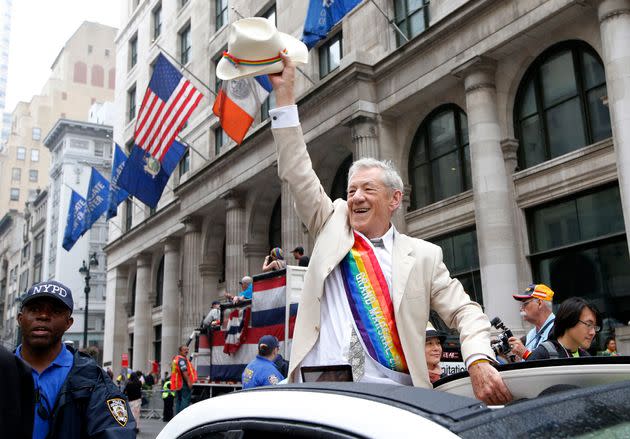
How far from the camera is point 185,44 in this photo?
35.6 metres

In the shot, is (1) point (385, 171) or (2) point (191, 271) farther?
(2) point (191, 271)

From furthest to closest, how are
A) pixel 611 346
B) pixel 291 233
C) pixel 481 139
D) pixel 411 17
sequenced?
pixel 291 233, pixel 411 17, pixel 481 139, pixel 611 346

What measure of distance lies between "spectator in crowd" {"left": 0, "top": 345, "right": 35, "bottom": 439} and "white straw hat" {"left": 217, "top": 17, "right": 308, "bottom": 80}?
1.78m

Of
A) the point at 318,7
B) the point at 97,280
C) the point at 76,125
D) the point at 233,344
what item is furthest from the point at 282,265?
the point at 76,125

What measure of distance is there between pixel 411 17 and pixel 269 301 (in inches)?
495

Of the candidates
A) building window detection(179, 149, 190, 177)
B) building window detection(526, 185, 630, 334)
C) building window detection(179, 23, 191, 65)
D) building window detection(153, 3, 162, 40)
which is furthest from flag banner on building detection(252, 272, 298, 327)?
building window detection(153, 3, 162, 40)

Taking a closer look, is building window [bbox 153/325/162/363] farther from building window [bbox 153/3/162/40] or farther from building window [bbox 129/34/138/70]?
building window [bbox 153/3/162/40]

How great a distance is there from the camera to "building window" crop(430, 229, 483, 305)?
17.4 m

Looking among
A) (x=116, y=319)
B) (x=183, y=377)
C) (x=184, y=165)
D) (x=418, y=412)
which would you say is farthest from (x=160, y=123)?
(x=116, y=319)

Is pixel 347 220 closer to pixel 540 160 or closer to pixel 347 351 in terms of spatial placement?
pixel 347 351

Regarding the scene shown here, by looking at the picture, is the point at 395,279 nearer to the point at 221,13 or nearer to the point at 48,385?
the point at 48,385

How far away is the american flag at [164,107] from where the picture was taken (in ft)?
67.9

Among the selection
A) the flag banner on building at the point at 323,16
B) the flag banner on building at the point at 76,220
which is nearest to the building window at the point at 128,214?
the flag banner on building at the point at 76,220

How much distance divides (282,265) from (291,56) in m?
7.66
